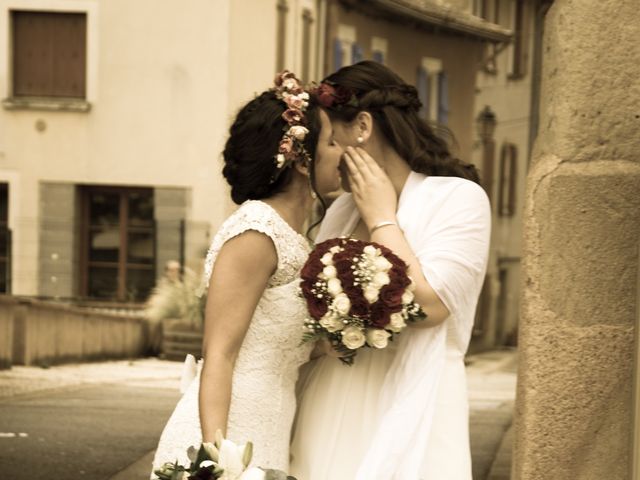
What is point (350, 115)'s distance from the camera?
3.07 m

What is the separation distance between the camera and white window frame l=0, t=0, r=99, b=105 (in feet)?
57.4

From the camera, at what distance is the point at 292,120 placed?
9.66 feet

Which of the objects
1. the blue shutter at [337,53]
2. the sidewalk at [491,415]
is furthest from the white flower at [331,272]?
the blue shutter at [337,53]

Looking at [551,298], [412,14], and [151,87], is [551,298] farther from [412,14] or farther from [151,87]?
[412,14]

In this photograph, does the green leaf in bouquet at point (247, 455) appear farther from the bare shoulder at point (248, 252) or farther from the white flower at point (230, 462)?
the bare shoulder at point (248, 252)

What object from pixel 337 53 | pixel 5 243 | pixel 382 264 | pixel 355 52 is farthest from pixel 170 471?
pixel 355 52

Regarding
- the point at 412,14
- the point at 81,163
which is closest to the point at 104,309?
the point at 81,163

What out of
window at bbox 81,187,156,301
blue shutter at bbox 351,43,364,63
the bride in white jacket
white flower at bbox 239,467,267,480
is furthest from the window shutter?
white flower at bbox 239,467,267,480

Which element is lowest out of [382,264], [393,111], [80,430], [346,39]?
[80,430]

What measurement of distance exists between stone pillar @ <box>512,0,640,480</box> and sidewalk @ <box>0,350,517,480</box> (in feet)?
14.0

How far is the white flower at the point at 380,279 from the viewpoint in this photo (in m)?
2.79

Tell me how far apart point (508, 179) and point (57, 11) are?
12.8 meters

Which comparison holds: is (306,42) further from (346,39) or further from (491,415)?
(491,415)

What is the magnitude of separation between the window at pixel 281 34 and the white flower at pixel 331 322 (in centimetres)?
1494
